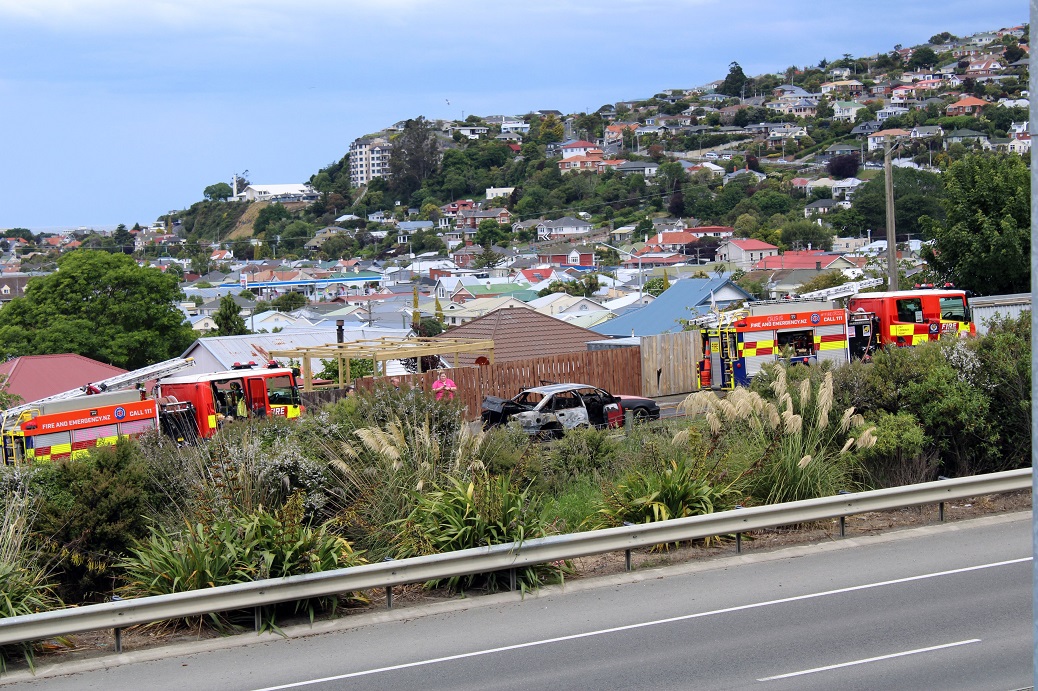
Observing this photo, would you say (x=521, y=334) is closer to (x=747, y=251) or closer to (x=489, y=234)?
(x=747, y=251)

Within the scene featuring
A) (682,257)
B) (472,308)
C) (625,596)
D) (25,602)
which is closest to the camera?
(25,602)

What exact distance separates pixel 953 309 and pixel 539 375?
38.3 feet

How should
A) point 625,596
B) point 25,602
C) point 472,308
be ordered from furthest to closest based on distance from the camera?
point 472,308 → point 625,596 → point 25,602

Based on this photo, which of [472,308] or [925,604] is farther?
[472,308]

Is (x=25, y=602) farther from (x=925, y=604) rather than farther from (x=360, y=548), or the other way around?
(x=925, y=604)

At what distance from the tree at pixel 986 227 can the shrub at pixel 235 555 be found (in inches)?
1125

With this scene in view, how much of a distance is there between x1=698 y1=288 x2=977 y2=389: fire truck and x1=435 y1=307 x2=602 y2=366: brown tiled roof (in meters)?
9.95

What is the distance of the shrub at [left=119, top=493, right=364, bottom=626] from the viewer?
986 centimetres

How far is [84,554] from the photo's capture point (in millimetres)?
10711

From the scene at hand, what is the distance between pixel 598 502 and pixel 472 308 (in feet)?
241

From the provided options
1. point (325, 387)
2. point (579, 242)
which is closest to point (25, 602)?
point (325, 387)

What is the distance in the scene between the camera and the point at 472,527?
1073 cm

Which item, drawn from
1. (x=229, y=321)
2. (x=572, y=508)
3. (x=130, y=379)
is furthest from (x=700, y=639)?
(x=229, y=321)

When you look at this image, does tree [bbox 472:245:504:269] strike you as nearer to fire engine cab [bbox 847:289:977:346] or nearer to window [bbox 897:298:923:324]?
fire engine cab [bbox 847:289:977:346]
